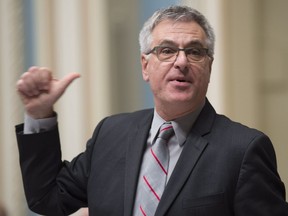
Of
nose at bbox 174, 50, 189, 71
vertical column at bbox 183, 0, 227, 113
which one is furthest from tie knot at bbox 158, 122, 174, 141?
vertical column at bbox 183, 0, 227, 113

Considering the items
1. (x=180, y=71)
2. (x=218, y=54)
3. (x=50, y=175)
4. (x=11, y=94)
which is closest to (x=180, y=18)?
(x=180, y=71)

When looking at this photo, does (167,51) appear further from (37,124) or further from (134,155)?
(37,124)

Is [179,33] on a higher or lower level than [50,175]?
higher

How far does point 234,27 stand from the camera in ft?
5.88

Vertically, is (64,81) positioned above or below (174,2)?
below

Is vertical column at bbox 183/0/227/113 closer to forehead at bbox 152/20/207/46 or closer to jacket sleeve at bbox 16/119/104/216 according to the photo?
forehead at bbox 152/20/207/46

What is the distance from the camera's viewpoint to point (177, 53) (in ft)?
4.18

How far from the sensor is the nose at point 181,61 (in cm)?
125

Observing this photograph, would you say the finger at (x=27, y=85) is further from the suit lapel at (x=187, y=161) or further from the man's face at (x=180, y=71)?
the suit lapel at (x=187, y=161)

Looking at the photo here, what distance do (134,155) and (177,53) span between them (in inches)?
→ 13.2

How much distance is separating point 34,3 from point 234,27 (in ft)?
3.03

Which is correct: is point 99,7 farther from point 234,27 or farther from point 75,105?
point 234,27

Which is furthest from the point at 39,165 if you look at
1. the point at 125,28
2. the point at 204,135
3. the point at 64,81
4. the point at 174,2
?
the point at 174,2

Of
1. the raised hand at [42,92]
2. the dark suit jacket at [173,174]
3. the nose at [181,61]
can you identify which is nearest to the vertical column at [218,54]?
the dark suit jacket at [173,174]
